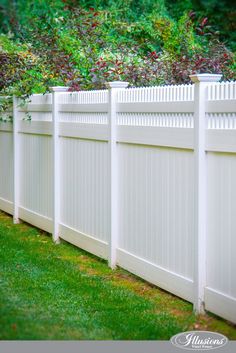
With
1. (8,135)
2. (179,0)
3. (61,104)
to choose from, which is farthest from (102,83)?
(179,0)

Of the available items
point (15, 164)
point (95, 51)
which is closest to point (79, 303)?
point (15, 164)

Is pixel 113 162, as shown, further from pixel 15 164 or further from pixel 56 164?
pixel 15 164

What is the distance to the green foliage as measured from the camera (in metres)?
11.1

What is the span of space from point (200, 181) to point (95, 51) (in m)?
6.59

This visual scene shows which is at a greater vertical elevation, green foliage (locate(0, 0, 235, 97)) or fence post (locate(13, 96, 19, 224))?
green foliage (locate(0, 0, 235, 97))

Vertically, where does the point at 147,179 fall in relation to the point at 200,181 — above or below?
below

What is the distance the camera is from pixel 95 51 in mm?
13023

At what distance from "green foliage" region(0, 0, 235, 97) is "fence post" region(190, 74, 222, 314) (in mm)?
3011

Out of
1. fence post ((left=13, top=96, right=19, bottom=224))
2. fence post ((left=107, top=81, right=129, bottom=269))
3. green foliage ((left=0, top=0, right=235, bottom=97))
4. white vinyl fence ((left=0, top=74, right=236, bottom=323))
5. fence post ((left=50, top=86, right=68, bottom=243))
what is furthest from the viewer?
fence post ((left=13, top=96, right=19, bottom=224))

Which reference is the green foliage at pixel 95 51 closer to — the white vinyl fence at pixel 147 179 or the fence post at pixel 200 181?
the white vinyl fence at pixel 147 179

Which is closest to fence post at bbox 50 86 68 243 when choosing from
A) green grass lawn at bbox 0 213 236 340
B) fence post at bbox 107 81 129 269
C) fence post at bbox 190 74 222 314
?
green grass lawn at bbox 0 213 236 340

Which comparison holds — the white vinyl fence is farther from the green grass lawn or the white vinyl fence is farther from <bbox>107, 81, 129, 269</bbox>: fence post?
the green grass lawn

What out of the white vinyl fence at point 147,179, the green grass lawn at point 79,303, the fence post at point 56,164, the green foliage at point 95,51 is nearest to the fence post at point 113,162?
the white vinyl fence at point 147,179

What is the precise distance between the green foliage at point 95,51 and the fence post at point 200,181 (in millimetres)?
3011
